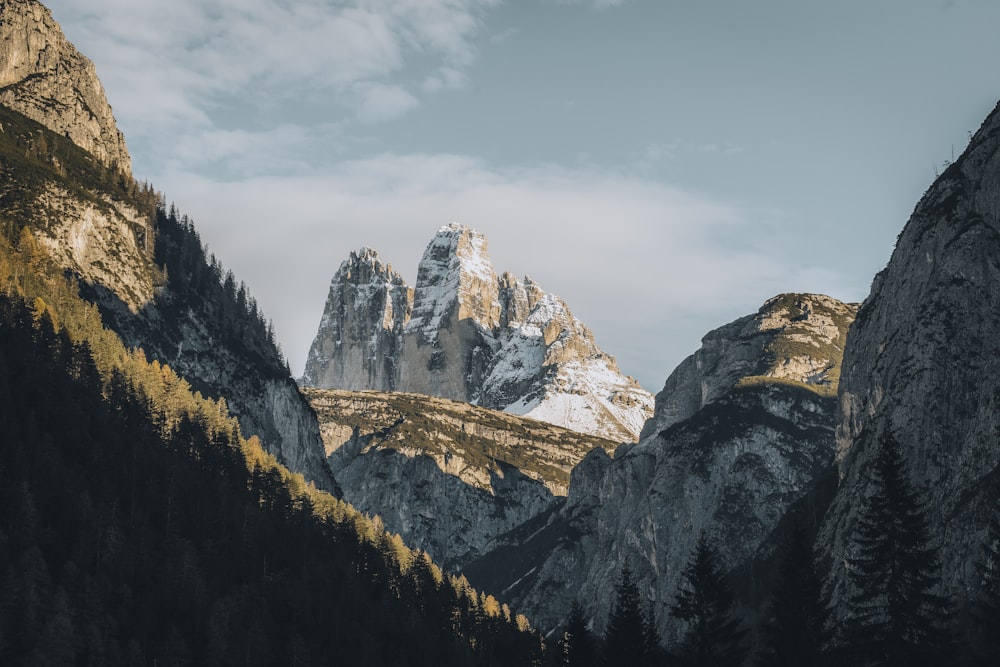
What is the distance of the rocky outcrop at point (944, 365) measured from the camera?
124 m

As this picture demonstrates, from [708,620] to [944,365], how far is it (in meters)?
68.0

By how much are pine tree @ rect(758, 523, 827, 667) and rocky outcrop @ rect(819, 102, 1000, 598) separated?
38330 mm

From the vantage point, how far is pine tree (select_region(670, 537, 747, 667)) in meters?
86.8

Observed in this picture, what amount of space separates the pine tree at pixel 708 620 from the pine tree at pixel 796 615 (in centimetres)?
531

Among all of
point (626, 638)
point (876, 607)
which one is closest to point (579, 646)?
point (626, 638)

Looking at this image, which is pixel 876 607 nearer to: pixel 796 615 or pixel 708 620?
pixel 796 615

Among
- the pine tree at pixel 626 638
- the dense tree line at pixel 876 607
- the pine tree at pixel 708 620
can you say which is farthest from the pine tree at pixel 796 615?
the pine tree at pixel 626 638

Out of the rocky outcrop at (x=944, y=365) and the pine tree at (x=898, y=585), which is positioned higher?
the rocky outcrop at (x=944, y=365)

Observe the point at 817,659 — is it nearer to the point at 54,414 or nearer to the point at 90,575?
the point at 90,575

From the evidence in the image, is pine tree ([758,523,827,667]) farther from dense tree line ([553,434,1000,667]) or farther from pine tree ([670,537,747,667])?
pine tree ([670,537,747,667])

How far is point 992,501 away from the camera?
114 metres

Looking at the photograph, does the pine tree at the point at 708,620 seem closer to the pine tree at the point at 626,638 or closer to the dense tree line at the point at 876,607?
the dense tree line at the point at 876,607

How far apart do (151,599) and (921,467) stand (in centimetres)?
8846

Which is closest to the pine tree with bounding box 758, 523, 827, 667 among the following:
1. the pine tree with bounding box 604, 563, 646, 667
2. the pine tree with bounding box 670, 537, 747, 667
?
the pine tree with bounding box 670, 537, 747, 667
